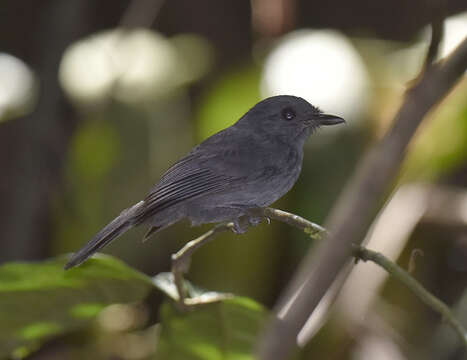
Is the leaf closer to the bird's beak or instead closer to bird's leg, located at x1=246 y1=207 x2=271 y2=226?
bird's leg, located at x1=246 y1=207 x2=271 y2=226

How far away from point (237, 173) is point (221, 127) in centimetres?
68

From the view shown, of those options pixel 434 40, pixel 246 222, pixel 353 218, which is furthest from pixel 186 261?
pixel 353 218

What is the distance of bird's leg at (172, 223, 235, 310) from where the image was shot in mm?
1563

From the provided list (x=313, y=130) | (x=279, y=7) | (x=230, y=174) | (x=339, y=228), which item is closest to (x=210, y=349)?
(x=230, y=174)

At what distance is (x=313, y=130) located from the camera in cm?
225

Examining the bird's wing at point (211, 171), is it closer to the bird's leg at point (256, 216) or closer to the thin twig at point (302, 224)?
the bird's leg at point (256, 216)

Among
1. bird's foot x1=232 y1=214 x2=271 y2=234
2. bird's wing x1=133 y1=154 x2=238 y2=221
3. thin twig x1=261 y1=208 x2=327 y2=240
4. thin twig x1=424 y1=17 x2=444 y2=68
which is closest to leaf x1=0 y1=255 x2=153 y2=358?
bird's wing x1=133 y1=154 x2=238 y2=221

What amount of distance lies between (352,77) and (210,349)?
1.32 metres

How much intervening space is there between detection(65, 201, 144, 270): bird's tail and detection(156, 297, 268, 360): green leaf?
39 centimetres

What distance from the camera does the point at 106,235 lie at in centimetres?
162

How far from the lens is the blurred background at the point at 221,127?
2.82 meters

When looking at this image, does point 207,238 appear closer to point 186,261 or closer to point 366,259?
point 186,261

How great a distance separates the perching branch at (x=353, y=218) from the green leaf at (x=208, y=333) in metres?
1.29

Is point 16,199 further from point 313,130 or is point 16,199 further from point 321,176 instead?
point 313,130
